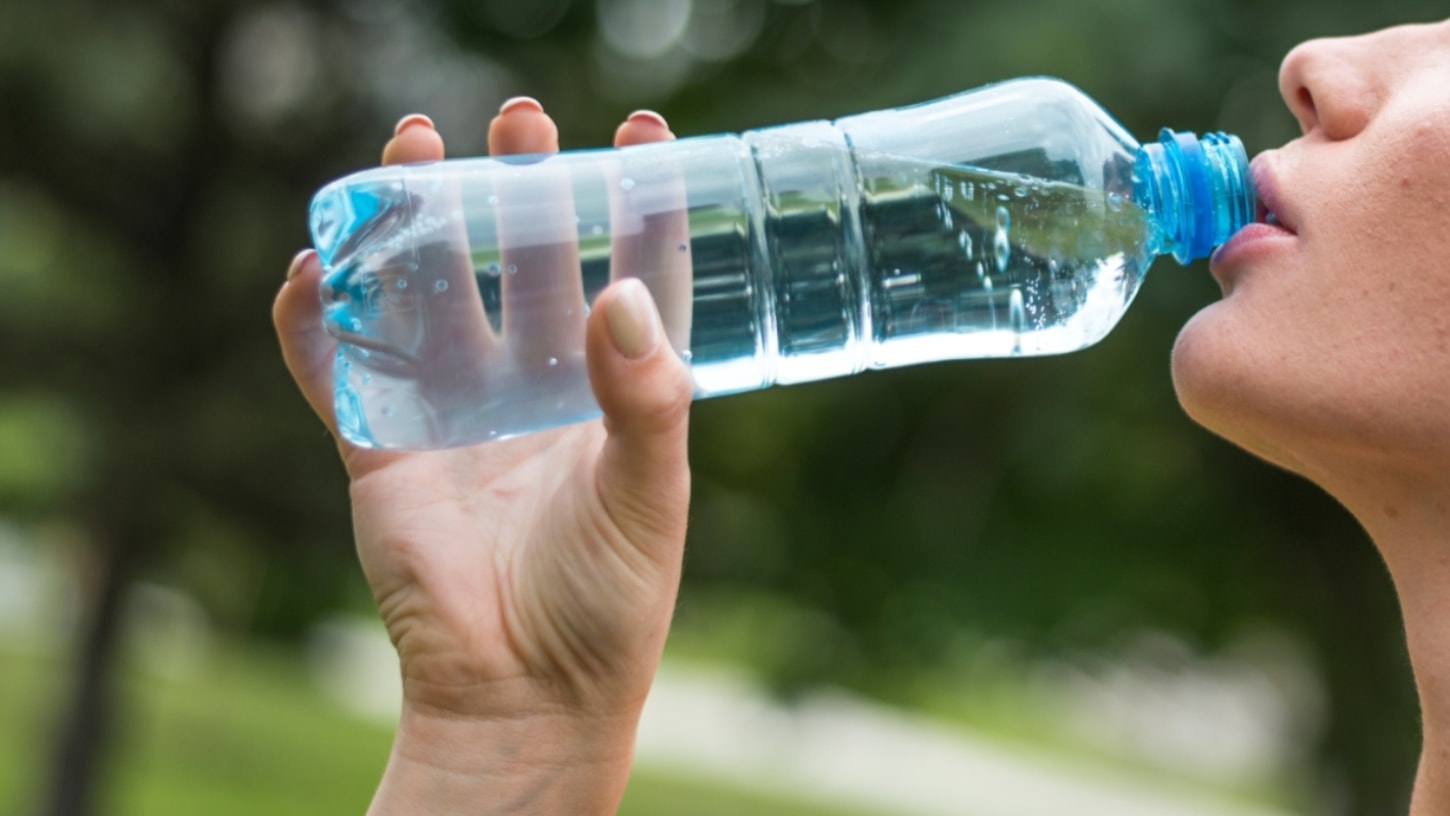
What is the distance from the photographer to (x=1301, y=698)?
18.3 ft

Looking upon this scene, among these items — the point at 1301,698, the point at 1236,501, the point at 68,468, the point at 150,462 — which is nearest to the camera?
the point at 1236,501

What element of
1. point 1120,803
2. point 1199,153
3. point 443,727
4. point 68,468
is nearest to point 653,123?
point 1199,153

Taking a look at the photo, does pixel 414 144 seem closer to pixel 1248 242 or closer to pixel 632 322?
pixel 632 322

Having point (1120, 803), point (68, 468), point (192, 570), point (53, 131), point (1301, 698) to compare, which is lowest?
point (1120, 803)

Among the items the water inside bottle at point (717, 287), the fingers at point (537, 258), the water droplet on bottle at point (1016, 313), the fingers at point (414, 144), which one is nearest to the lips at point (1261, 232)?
the water inside bottle at point (717, 287)

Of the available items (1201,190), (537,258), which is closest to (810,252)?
(537,258)

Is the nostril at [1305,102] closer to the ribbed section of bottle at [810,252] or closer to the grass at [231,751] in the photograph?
the ribbed section of bottle at [810,252]

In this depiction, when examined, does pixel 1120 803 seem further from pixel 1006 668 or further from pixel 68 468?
pixel 68 468

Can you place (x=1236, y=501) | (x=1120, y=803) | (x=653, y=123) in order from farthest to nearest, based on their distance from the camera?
1. (x=1120, y=803)
2. (x=1236, y=501)
3. (x=653, y=123)

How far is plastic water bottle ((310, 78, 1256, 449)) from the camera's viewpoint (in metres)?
1.79

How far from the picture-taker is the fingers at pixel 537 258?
1.81 metres

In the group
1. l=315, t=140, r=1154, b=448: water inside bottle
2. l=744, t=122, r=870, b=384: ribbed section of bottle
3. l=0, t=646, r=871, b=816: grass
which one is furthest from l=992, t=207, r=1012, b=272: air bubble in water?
l=0, t=646, r=871, b=816: grass

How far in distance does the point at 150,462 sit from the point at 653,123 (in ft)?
16.3

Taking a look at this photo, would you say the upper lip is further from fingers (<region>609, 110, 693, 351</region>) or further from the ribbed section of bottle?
fingers (<region>609, 110, 693, 351</region>)
